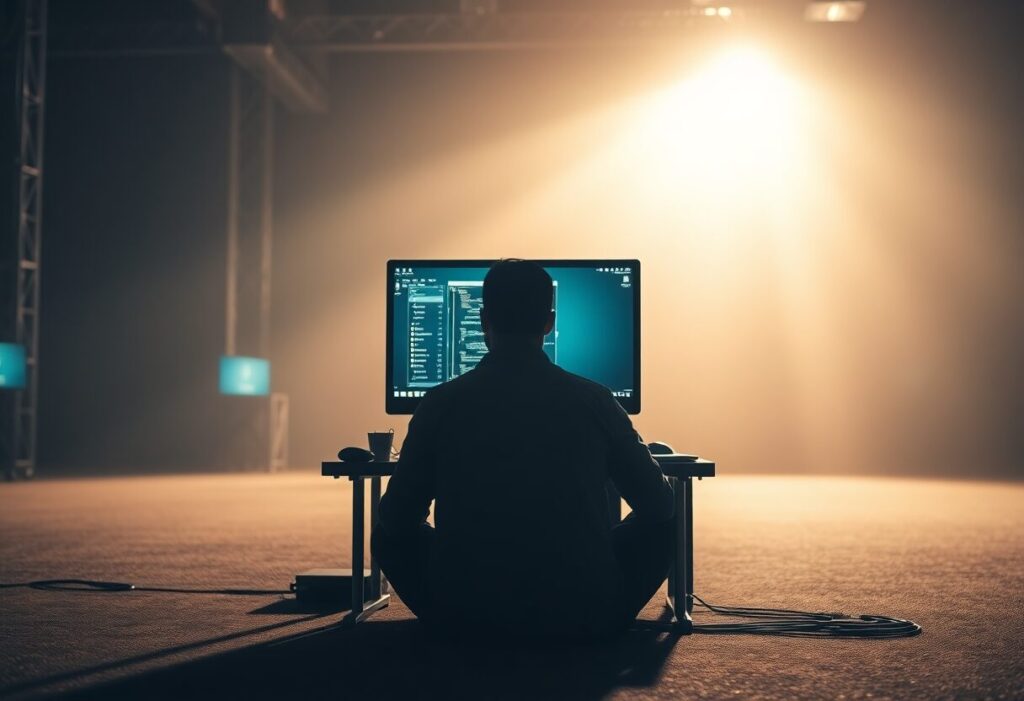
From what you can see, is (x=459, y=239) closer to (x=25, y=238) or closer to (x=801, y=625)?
(x=25, y=238)

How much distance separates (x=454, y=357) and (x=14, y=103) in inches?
456

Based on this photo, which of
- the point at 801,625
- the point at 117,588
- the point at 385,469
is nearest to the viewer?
the point at 385,469

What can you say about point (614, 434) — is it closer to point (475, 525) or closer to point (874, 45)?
point (475, 525)

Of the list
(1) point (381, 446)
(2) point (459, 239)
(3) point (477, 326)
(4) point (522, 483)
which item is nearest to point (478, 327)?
(3) point (477, 326)

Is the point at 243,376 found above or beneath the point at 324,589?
above

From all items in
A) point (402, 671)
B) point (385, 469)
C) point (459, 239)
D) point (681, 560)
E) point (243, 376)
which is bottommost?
point (402, 671)

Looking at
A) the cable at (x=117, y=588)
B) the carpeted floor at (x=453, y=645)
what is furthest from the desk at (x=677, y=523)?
the cable at (x=117, y=588)

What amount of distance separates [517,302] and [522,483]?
452mm

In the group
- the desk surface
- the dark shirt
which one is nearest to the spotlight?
the desk surface

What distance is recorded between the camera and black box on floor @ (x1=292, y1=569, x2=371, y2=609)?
3.79 meters

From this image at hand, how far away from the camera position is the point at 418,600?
2.86 meters

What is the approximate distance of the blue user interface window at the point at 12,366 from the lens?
1212 centimetres

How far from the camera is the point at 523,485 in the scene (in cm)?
257

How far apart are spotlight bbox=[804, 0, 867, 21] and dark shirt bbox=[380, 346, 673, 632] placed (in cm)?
1092
